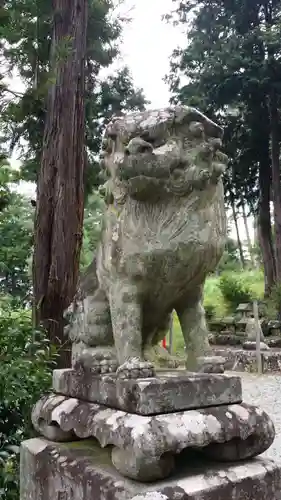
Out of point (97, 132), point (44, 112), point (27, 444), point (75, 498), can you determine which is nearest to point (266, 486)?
point (75, 498)

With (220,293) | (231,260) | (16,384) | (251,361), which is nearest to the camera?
(16,384)

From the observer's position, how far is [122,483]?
1433 mm

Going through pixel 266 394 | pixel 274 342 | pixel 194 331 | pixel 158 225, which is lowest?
pixel 266 394

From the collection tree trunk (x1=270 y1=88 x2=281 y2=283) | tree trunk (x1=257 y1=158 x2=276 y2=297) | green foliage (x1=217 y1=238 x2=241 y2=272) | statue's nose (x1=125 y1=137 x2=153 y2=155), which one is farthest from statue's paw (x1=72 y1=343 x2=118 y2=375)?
green foliage (x1=217 y1=238 x2=241 y2=272)

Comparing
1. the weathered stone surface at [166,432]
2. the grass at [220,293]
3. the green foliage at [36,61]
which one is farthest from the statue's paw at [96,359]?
the grass at [220,293]

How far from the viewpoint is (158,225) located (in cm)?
161

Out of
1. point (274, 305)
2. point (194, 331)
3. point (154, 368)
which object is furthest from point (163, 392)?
point (274, 305)

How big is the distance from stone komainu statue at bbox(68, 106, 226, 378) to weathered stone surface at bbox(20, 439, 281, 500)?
0.98 feet

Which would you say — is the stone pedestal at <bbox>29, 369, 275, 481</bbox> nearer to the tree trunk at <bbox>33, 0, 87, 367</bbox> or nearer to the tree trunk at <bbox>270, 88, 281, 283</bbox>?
the tree trunk at <bbox>33, 0, 87, 367</bbox>

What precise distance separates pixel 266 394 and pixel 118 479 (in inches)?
187

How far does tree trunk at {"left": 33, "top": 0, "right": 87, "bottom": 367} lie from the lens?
401cm

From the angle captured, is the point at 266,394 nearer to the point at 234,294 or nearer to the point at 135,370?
the point at 135,370

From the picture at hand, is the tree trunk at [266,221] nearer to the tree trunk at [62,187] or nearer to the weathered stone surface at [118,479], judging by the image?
the tree trunk at [62,187]

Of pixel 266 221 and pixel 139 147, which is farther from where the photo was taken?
pixel 266 221
